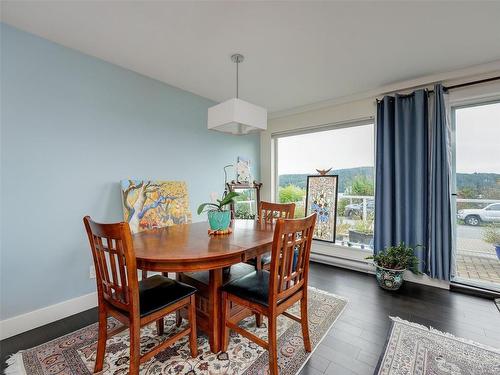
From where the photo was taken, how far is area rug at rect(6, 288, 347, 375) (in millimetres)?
1546

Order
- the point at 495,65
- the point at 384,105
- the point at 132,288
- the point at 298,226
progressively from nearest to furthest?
the point at 132,288 → the point at 298,226 → the point at 495,65 → the point at 384,105

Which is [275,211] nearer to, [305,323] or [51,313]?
[305,323]

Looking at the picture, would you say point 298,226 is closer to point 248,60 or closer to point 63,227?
point 248,60

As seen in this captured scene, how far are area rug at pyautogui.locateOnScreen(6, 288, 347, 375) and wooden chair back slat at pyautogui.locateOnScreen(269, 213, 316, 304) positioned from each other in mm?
507

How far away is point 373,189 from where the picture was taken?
11.0 feet

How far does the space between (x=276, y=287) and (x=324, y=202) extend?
261cm

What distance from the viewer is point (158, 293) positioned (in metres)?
1.55

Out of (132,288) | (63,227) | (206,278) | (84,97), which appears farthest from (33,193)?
(206,278)

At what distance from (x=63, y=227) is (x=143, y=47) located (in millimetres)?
1839

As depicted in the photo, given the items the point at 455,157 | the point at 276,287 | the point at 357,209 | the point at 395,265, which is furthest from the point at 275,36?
the point at 395,265

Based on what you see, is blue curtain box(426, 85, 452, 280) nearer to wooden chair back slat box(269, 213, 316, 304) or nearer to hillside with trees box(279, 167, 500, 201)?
hillside with trees box(279, 167, 500, 201)

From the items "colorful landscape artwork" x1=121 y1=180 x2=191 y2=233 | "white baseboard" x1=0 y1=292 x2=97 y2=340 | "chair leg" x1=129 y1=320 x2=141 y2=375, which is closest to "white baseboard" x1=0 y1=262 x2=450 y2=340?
"white baseboard" x1=0 y1=292 x2=97 y2=340

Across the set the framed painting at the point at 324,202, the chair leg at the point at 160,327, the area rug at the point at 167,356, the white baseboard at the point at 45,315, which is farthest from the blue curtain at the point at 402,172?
the white baseboard at the point at 45,315

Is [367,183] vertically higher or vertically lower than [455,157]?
lower
